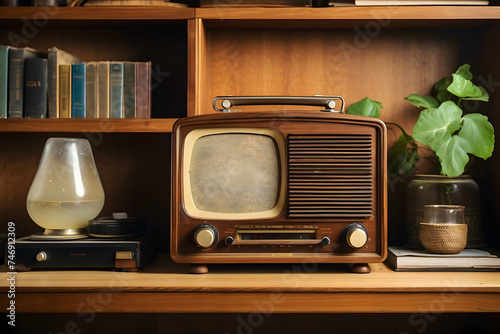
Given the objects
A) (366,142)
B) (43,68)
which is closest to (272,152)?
(366,142)

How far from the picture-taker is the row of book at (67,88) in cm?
135

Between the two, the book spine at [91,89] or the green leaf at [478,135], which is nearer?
the green leaf at [478,135]

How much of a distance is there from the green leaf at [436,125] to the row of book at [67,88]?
793 millimetres

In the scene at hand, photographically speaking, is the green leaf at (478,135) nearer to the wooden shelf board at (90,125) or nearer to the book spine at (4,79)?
the wooden shelf board at (90,125)

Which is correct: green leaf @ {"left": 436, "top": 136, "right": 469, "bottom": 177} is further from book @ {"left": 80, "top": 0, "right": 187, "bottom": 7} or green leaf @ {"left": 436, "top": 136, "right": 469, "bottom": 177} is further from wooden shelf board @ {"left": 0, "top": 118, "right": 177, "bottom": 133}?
book @ {"left": 80, "top": 0, "right": 187, "bottom": 7}

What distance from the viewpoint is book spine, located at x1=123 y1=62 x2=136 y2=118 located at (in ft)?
4.43

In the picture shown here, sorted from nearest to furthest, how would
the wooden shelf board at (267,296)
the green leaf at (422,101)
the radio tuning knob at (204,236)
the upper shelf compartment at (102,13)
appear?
the wooden shelf board at (267,296) < the radio tuning knob at (204,236) < the upper shelf compartment at (102,13) < the green leaf at (422,101)

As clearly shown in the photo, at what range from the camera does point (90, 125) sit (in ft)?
4.26

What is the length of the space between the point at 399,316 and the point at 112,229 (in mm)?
978

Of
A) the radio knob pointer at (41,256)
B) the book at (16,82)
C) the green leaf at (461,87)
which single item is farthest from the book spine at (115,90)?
the green leaf at (461,87)

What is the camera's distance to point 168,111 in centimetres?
154

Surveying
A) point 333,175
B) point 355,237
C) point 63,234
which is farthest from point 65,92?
point 355,237

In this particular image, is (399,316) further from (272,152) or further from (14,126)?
(14,126)

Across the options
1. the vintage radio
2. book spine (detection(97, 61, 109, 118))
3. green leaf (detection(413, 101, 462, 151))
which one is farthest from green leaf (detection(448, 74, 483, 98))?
book spine (detection(97, 61, 109, 118))
